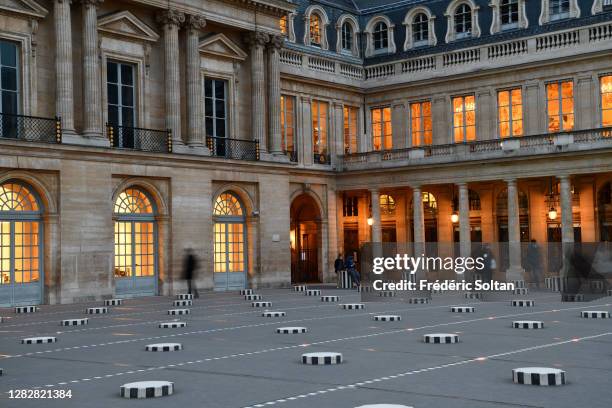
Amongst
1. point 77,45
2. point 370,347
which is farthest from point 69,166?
point 370,347

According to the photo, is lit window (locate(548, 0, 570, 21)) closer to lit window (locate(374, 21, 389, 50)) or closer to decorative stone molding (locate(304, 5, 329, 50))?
lit window (locate(374, 21, 389, 50))

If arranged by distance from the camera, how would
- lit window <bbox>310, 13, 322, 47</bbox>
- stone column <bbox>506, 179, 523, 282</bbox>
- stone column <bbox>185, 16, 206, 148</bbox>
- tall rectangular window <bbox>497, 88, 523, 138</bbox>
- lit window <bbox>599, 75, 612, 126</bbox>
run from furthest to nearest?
lit window <bbox>310, 13, 322, 47</bbox>, tall rectangular window <bbox>497, 88, 523, 138</bbox>, stone column <bbox>506, 179, 523, 282</bbox>, lit window <bbox>599, 75, 612, 126</bbox>, stone column <bbox>185, 16, 206, 148</bbox>

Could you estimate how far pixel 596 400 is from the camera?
38.8 feet

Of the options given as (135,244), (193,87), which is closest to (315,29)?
(193,87)

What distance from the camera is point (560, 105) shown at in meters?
46.6

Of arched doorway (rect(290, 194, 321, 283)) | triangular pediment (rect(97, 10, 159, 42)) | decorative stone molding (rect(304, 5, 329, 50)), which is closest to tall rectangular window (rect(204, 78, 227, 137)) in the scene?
triangular pediment (rect(97, 10, 159, 42))

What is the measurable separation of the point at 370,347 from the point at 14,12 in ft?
78.3

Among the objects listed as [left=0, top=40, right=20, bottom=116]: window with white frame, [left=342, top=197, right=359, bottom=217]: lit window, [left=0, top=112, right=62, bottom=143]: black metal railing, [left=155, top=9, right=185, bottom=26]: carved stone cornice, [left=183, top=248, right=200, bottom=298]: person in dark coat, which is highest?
[left=155, top=9, right=185, bottom=26]: carved stone cornice

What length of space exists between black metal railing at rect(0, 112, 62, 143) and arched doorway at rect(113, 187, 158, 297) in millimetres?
4191

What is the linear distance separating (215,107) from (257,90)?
2346 millimetres

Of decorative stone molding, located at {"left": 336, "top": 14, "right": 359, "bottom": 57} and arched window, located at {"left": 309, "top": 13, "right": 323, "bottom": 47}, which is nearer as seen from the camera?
arched window, located at {"left": 309, "top": 13, "right": 323, "bottom": 47}

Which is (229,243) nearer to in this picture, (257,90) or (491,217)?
(257,90)

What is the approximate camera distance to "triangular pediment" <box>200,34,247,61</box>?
4372 centimetres

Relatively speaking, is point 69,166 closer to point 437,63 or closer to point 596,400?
point 437,63
